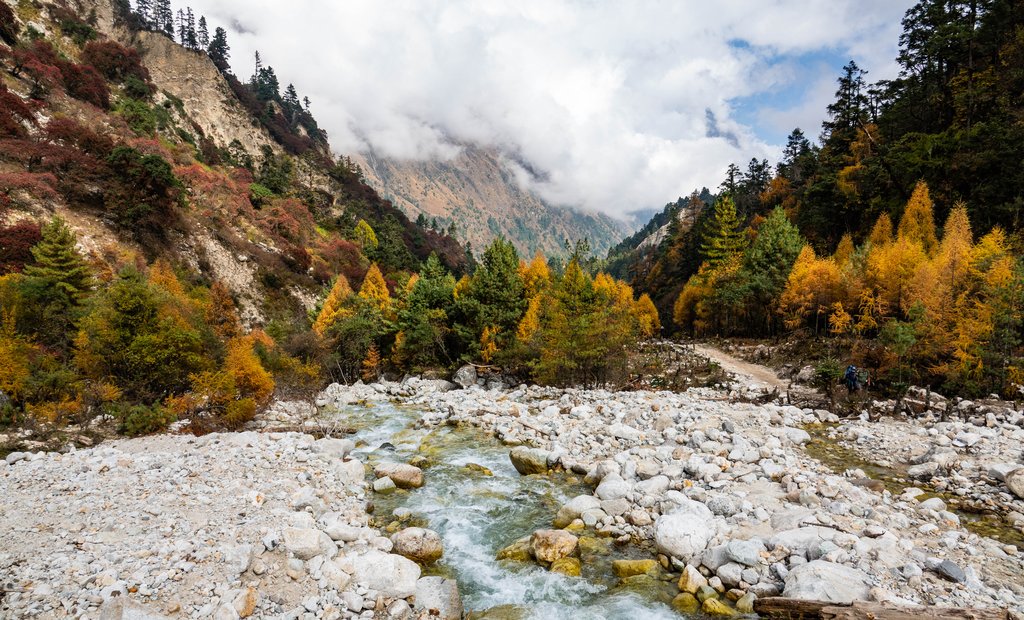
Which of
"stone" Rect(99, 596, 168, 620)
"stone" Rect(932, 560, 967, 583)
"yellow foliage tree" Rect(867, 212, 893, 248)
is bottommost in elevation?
"stone" Rect(99, 596, 168, 620)

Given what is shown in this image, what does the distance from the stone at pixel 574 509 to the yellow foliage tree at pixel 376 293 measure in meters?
38.3

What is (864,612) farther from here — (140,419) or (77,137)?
(77,137)

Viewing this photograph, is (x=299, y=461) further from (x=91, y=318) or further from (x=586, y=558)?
Result: (x=91, y=318)

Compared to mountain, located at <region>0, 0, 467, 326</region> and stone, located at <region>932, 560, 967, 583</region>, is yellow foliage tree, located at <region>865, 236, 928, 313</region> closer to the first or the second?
stone, located at <region>932, 560, 967, 583</region>

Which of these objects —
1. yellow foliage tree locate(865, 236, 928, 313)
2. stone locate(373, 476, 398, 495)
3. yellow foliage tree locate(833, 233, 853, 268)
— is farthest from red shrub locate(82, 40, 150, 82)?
yellow foliage tree locate(833, 233, 853, 268)

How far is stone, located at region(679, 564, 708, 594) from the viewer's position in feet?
26.8

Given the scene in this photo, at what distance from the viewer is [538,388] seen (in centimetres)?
3064

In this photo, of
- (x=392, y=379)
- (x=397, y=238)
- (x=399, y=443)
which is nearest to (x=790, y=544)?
(x=399, y=443)

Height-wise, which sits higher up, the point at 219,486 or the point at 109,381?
the point at 109,381

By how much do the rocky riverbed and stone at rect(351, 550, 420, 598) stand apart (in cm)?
3

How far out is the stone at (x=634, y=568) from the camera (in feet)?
29.2

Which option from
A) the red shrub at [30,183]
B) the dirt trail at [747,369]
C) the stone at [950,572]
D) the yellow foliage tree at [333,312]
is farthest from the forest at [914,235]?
the red shrub at [30,183]

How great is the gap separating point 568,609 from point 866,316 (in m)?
30.5

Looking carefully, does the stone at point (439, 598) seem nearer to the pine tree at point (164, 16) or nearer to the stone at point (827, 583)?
the stone at point (827, 583)
